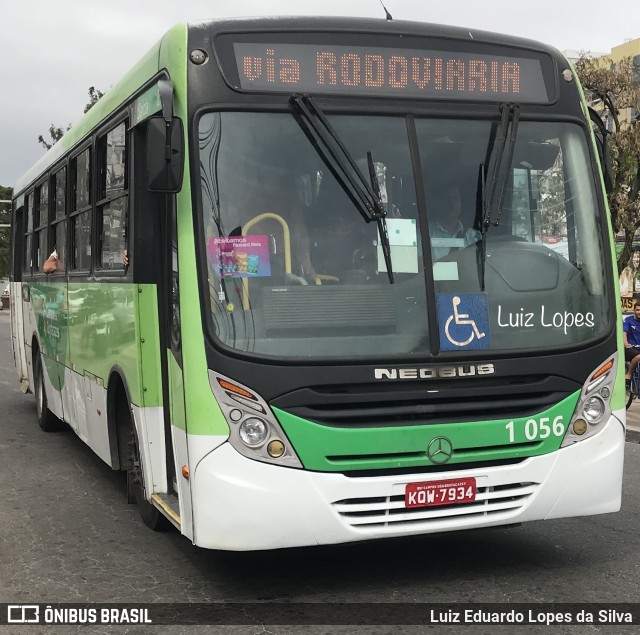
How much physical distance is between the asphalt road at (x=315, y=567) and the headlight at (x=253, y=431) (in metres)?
0.85

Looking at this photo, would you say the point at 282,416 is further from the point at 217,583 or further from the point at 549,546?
the point at 549,546

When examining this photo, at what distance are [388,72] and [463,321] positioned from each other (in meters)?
1.40

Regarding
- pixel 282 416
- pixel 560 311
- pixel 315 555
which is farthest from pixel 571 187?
pixel 315 555

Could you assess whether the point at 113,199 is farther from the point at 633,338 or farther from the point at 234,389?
the point at 633,338

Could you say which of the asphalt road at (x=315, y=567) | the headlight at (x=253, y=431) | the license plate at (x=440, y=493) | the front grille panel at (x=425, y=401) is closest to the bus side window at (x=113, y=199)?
the asphalt road at (x=315, y=567)

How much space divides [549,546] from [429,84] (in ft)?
9.24

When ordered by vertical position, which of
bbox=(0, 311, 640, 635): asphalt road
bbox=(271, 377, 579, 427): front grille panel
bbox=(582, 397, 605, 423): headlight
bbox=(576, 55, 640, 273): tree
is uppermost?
bbox=(576, 55, 640, 273): tree

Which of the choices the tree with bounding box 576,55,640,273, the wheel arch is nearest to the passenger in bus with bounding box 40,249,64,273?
the wheel arch

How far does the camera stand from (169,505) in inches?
226

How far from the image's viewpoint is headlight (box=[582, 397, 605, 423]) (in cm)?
547

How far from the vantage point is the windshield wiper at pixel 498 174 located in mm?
5422

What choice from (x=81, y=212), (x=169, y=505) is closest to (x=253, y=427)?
(x=169, y=505)

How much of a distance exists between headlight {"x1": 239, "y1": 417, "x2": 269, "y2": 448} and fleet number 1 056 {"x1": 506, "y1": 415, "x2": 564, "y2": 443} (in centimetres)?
127

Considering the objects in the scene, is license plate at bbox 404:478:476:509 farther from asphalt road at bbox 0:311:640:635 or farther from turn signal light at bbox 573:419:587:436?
turn signal light at bbox 573:419:587:436
